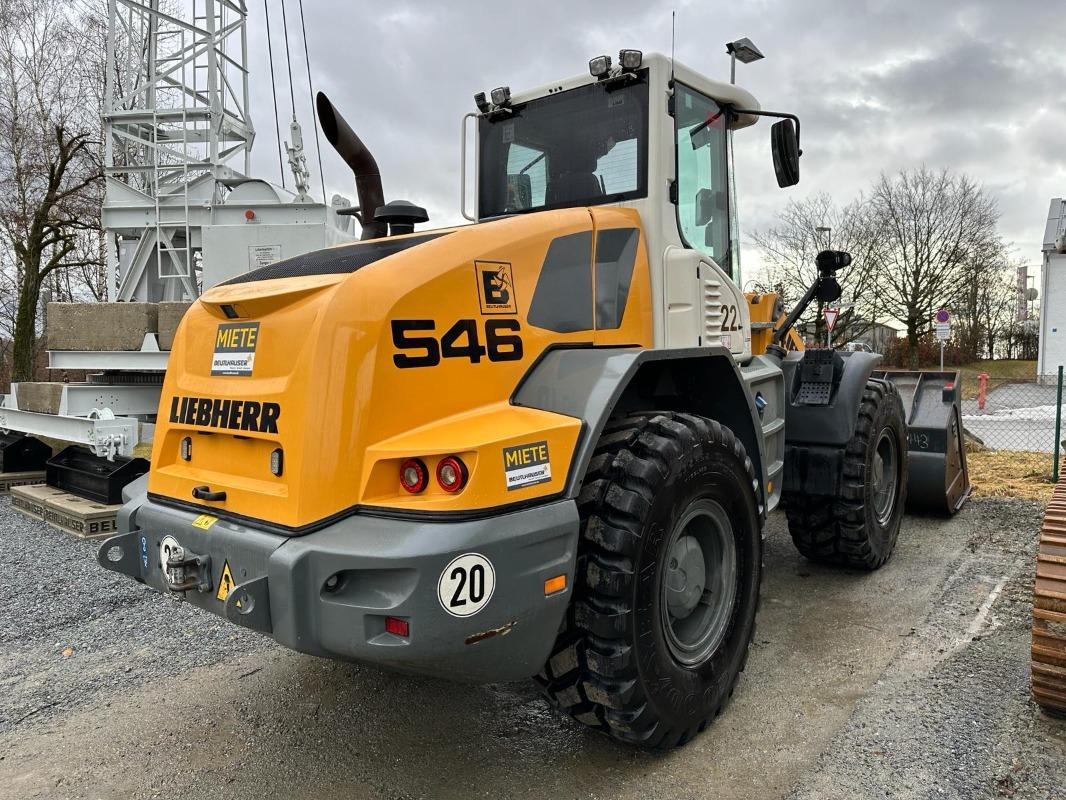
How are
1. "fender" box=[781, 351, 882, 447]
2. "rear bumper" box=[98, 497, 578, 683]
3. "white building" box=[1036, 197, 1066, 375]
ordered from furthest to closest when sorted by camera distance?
1. "white building" box=[1036, 197, 1066, 375]
2. "fender" box=[781, 351, 882, 447]
3. "rear bumper" box=[98, 497, 578, 683]

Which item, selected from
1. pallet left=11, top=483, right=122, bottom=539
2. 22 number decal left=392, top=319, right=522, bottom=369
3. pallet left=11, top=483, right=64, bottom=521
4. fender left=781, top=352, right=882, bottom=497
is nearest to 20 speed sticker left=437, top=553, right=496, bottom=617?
22 number decal left=392, top=319, right=522, bottom=369

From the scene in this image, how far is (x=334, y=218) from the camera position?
28.2 feet

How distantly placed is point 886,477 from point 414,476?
13.9ft

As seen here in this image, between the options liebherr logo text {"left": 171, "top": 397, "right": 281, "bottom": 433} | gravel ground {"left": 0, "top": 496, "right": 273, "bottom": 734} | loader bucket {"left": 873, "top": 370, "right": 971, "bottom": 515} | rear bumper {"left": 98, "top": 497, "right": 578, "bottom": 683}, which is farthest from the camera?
loader bucket {"left": 873, "top": 370, "right": 971, "bottom": 515}

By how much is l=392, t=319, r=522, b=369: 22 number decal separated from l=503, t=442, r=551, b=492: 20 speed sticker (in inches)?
15.3

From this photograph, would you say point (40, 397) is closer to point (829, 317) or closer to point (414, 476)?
point (414, 476)

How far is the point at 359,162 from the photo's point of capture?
4348 mm

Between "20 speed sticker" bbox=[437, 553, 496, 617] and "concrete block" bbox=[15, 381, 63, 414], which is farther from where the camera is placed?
"concrete block" bbox=[15, 381, 63, 414]

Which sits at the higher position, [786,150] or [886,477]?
[786,150]

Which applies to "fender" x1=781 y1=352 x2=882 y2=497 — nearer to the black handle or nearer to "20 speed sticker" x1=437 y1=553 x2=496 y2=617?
"20 speed sticker" x1=437 y1=553 x2=496 y2=617

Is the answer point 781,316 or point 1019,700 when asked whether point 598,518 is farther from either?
point 781,316

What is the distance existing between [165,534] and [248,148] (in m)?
9.00

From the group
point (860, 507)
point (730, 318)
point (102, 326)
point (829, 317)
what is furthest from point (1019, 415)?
point (102, 326)

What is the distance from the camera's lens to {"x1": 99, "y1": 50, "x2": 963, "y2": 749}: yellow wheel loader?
2.38 m
